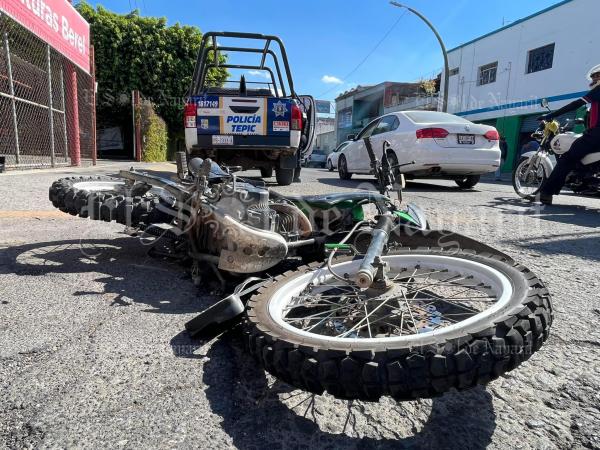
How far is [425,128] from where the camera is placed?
7668 mm

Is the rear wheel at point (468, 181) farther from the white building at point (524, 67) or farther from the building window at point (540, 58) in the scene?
the building window at point (540, 58)

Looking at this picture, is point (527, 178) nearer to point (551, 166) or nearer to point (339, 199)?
point (551, 166)

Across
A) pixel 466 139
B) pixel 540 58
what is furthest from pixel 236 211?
pixel 540 58

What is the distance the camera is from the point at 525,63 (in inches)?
818

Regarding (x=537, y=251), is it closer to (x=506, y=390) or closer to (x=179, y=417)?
(x=506, y=390)

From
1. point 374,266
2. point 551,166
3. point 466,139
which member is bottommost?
point 374,266

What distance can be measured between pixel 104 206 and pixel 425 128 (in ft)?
20.1

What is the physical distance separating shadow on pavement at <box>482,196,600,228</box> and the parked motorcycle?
0.40 m

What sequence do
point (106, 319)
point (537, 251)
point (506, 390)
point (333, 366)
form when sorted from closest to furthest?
point (333, 366) → point (506, 390) → point (106, 319) → point (537, 251)

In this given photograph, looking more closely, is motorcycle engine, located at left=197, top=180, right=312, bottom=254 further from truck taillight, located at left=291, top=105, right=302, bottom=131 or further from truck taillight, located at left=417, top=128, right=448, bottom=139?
truck taillight, located at left=417, top=128, right=448, bottom=139

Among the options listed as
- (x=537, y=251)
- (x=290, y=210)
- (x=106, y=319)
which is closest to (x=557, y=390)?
(x=290, y=210)

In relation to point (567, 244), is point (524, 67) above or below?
above

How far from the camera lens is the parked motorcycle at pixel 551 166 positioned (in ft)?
20.4

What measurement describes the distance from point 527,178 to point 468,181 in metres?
1.39
